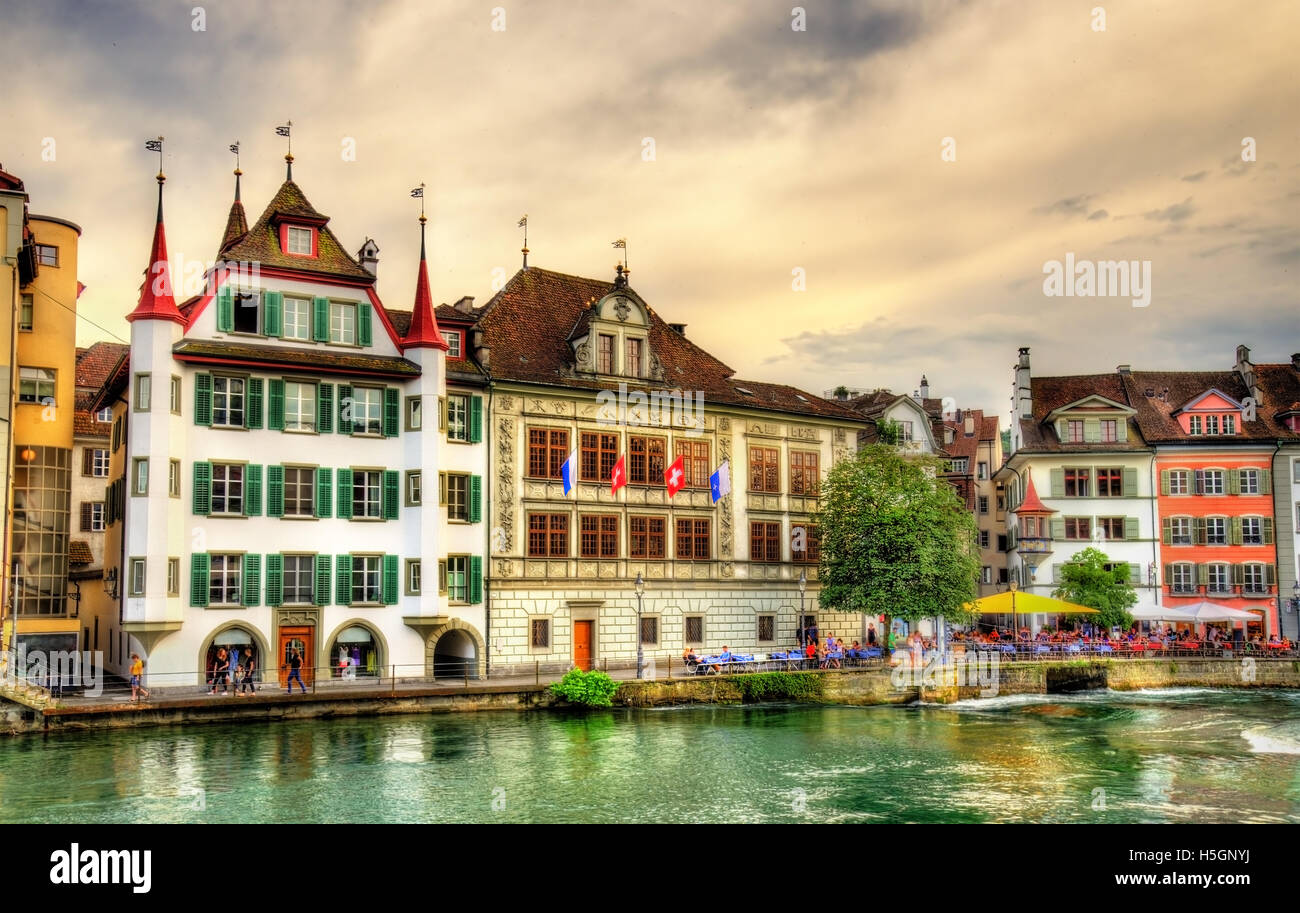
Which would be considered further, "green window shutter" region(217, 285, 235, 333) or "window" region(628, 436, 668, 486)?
"window" region(628, 436, 668, 486)

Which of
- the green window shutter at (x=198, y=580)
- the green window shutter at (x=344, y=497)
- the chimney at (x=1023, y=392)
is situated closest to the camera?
the green window shutter at (x=198, y=580)

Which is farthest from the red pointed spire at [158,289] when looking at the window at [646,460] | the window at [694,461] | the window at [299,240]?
the window at [694,461]

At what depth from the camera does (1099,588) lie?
52.5 metres

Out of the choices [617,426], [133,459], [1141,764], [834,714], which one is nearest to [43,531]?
[133,459]

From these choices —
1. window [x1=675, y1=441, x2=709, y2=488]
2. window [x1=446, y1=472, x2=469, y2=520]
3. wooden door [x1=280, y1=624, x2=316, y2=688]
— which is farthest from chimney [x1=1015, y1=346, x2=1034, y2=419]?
wooden door [x1=280, y1=624, x2=316, y2=688]

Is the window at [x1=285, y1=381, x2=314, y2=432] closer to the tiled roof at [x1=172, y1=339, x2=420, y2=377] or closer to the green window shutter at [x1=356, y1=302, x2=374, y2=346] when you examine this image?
the tiled roof at [x1=172, y1=339, x2=420, y2=377]

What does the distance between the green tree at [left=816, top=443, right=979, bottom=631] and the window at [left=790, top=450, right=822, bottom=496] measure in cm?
320

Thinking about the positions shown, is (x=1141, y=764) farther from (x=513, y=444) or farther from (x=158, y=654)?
(x=158, y=654)

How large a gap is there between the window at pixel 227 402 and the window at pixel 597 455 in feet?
39.3

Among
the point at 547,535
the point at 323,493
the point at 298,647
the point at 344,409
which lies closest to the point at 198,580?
the point at 298,647

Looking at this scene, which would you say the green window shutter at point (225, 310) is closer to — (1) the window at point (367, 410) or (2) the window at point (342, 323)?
(2) the window at point (342, 323)

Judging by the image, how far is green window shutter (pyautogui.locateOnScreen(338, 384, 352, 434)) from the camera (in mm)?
37188

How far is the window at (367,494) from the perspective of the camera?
3734 cm
